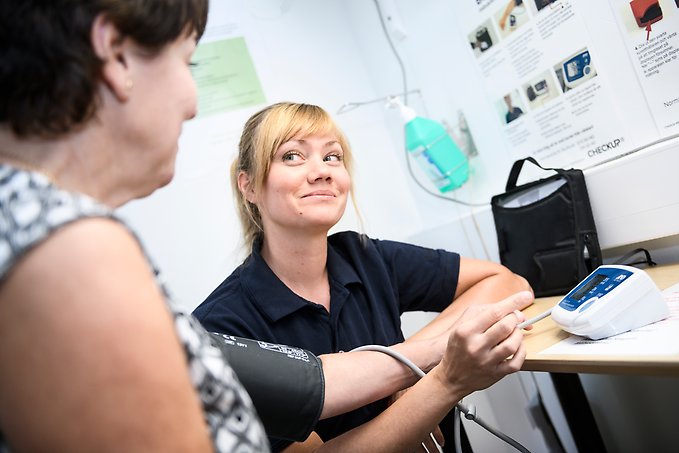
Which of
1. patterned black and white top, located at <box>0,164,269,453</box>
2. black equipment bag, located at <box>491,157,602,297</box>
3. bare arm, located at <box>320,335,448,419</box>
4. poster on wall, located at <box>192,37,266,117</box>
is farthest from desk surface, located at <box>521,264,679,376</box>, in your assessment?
poster on wall, located at <box>192,37,266,117</box>

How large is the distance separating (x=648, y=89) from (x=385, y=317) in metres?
0.81

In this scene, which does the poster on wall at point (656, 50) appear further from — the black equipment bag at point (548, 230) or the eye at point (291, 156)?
the eye at point (291, 156)

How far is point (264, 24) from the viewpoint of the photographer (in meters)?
1.91

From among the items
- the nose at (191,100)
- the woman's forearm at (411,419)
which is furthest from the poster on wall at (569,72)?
the nose at (191,100)

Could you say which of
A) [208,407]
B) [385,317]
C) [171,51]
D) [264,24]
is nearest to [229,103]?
[264,24]

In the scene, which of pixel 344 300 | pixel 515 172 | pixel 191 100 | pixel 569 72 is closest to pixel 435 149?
pixel 515 172

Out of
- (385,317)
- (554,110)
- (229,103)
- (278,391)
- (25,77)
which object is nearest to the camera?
(25,77)

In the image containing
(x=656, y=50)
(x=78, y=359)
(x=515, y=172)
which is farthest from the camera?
(x=515, y=172)

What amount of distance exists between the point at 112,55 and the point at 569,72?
123 cm

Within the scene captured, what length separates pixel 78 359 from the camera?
0.33m

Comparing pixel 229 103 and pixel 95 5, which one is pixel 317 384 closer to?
pixel 95 5

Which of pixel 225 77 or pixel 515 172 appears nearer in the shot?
pixel 515 172

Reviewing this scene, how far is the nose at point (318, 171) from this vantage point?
1.24 m

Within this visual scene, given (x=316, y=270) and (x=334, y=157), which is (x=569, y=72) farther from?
(x=316, y=270)
